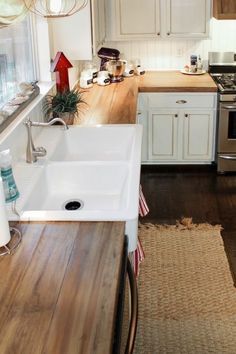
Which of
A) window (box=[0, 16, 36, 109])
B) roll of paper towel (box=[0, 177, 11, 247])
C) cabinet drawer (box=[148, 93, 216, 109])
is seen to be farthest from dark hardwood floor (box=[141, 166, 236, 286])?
roll of paper towel (box=[0, 177, 11, 247])

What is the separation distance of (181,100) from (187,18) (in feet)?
2.66

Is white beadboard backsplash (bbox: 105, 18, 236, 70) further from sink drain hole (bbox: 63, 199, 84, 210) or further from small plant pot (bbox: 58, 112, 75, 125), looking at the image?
sink drain hole (bbox: 63, 199, 84, 210)

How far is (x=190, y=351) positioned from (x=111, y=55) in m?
3.07

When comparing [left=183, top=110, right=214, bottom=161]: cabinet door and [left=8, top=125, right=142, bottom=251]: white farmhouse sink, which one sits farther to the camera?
[left=183, top=110, right=214, bottom=161]: cabinet door

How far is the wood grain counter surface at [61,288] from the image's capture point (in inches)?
48.1

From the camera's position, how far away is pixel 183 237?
3.64 metres

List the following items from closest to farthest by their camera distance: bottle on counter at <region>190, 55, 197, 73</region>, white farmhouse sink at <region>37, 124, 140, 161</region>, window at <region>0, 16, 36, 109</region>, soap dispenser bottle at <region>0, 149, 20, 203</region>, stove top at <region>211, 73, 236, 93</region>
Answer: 1. soap dispenser bottle at <region>0, 149, 20, 203</region>
2. window at <region>0, 16, 36, 109</region>
3. white farmhouse sink at <region>37, 124, 140, 161</region>
4. stove top at <region>211, 73, 236, 93</region>
5. bottle on counter at <region>190, 55, 197, 73</region>

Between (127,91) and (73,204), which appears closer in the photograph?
(73,204)

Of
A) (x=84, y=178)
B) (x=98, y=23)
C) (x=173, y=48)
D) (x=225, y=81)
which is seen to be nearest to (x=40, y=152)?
(x=84, y=178)

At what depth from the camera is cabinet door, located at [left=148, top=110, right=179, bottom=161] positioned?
4.69 metres

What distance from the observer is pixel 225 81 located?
4672 mm

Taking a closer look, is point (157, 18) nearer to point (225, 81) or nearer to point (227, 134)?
point (225, 81)

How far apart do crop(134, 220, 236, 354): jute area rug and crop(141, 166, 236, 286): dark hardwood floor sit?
127mm

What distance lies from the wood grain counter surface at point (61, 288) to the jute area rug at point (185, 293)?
3.63 feet
